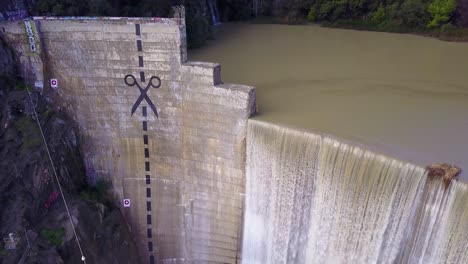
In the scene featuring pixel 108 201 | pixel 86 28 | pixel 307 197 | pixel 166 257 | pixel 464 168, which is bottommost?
pixel 166 257

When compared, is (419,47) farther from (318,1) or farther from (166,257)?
(166,257)

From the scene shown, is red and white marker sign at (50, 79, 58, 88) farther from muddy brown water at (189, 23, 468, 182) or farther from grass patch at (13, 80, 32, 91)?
muddy brown water at (189, 23, 468, 182)

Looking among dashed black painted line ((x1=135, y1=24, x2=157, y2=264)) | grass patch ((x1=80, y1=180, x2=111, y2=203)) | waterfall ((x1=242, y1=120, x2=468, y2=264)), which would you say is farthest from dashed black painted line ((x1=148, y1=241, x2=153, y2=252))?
waterfall ((x1=242, y1=120, x2=468, y2=264))

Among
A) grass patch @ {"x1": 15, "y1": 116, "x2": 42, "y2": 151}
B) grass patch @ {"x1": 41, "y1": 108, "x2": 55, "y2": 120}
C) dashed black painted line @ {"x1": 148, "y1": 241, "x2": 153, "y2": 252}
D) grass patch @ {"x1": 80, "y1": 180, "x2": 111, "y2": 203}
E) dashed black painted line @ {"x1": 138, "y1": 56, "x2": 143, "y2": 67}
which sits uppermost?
dashed black painted line @ {"x1": 138, "y1": 56, "x2": 143, "y2": 67}

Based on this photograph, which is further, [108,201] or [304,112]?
[108,201]

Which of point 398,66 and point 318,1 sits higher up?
point 318,1

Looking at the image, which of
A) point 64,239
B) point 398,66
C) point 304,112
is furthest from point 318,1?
point 64,239

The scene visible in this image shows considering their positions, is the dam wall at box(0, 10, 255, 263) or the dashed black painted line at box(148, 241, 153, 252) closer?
the dam wall at box(0, 10, 255, 263)
